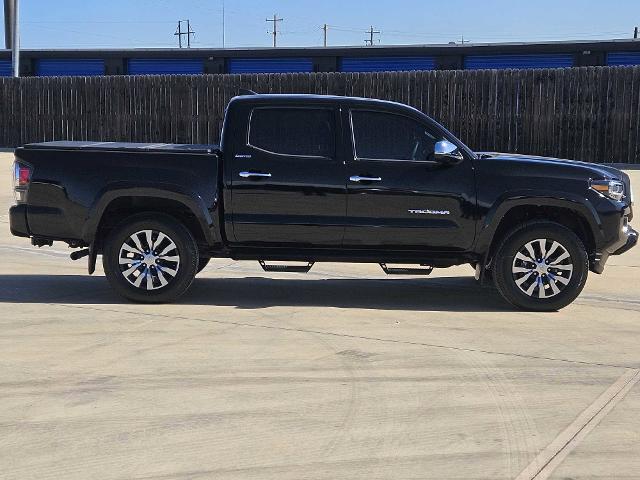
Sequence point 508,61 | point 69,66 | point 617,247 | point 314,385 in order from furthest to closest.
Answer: point 69,66, point 508,61, point 617,247, point 314,385

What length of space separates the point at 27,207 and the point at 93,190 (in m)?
0.63

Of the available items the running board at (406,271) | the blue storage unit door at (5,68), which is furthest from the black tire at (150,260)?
the blue storage unit door at (5,68)

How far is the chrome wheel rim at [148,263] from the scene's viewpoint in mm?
8156

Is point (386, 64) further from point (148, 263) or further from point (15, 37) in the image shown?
point (148, 263)

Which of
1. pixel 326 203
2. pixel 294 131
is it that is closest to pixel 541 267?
pixel 326 203

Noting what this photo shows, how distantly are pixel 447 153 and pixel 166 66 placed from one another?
27.1 meters

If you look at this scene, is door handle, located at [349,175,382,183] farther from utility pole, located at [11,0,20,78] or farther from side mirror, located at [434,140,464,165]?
utility pole, located at [11,0,20,78]

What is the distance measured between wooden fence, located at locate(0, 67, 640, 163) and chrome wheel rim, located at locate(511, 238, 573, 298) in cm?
1649

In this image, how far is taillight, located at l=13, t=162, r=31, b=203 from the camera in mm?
8172

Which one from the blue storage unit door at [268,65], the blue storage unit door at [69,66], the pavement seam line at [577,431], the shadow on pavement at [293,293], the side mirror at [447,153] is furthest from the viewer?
the blue storage unit door at [69,66]

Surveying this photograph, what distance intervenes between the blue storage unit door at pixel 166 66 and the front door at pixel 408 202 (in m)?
25.9

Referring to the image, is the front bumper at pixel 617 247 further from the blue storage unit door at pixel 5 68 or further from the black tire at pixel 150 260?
the blue storage unit door at pixel 5 68

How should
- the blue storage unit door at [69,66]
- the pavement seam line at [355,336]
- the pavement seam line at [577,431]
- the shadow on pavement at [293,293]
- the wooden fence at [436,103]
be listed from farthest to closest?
the blue storage unit door at [69,66] < the wooden fence at [436,103] < the shadow on pavement at [293,293] < the pavement seam line at [355,336] < the pavement seam line at [577,431]

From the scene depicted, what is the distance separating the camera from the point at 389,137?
8.32 meters
